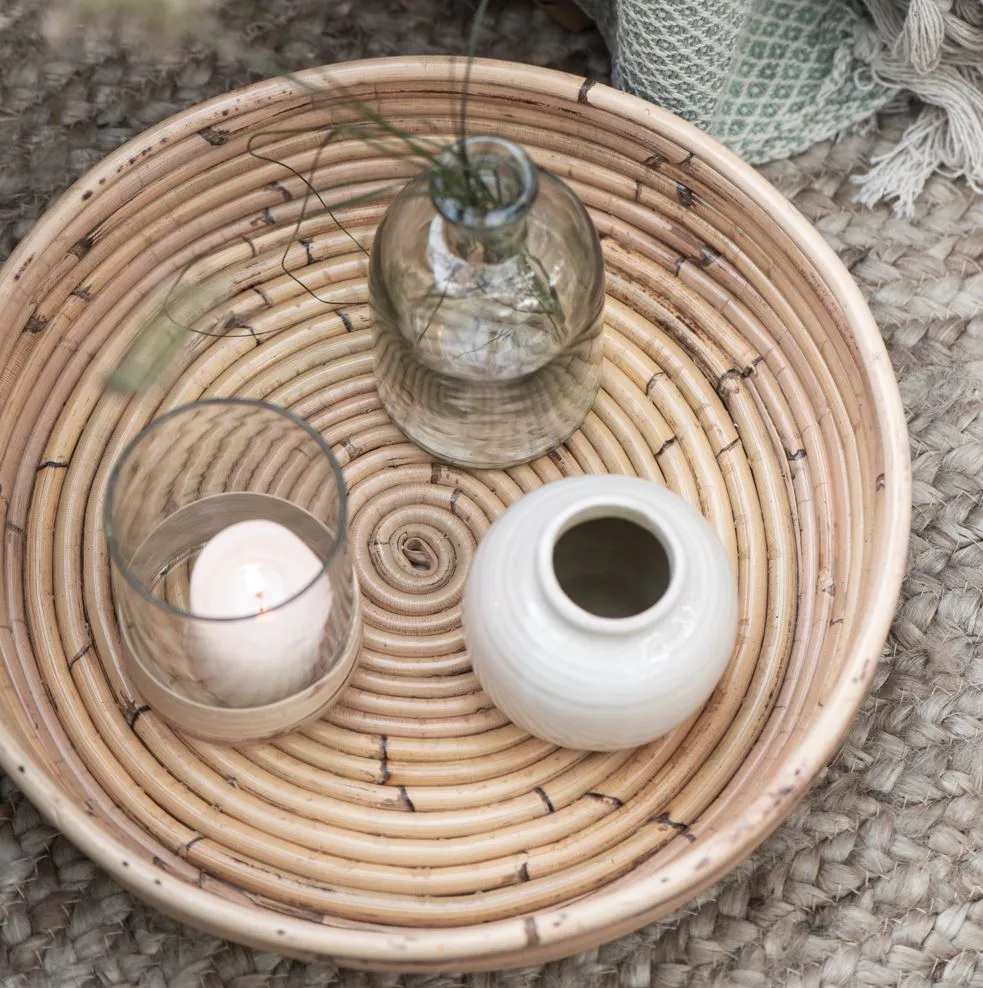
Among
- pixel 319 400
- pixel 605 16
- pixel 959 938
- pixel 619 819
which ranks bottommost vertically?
pixel 959 938

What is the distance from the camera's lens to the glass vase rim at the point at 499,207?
0.67m

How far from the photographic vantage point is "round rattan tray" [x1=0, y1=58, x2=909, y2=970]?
2.31 feet

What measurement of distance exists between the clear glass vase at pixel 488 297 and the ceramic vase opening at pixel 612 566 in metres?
0.11

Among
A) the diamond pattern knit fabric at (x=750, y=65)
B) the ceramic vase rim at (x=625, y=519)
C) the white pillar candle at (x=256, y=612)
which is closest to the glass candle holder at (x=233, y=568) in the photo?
the white pillar candle at (x=256, y=612)

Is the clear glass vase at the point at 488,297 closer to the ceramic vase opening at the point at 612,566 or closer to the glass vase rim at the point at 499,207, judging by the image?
the glass vase rim at the point at 499,207

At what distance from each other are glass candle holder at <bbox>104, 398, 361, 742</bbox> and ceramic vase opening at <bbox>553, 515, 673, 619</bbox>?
0.40ft

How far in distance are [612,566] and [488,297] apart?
0.55ft

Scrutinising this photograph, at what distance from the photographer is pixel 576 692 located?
67cm

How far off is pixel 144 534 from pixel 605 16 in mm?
532

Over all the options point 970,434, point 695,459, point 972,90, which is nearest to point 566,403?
point 695,459

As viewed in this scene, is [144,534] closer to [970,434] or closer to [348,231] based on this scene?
[348,231]

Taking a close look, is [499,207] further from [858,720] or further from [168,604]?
[858,720]

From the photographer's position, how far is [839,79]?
39.3 inches

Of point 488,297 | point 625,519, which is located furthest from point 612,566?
point 488,297
